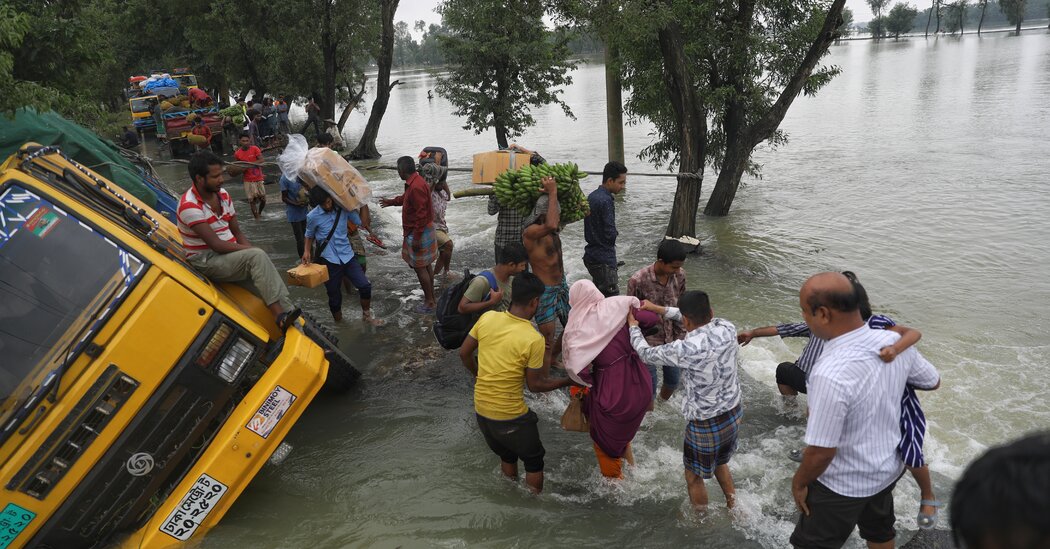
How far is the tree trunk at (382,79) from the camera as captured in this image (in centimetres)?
1859

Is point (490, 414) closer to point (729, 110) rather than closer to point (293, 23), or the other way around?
point (729, 110)

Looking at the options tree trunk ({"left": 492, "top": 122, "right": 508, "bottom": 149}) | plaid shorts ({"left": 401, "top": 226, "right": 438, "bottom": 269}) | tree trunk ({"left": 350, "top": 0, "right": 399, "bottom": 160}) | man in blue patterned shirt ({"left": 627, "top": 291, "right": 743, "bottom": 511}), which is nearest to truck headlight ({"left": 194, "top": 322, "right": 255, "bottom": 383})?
man in blue patterned shirt ({"left": 627, "top": 291, "right": 743, "bottom": 511})

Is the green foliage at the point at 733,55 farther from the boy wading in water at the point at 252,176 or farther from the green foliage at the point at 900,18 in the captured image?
the green foliage at the point at 900,18

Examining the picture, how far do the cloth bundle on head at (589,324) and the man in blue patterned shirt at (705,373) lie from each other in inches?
3.8

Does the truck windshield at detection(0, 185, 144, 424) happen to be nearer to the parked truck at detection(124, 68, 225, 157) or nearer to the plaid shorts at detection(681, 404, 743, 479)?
the plaid shorts at detection(681, 404, 743, 479)

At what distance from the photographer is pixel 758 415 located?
17.3 feet

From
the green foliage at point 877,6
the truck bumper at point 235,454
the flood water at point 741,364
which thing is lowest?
the flood water at point 741,364

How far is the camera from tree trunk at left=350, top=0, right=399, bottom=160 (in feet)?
61.0

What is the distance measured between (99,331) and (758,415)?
14.9ft

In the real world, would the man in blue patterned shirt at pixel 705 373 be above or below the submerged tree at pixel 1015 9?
below

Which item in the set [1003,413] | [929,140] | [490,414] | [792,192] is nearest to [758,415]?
[1003,413]

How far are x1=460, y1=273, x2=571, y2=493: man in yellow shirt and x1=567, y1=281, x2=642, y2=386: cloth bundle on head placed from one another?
206 millimetres

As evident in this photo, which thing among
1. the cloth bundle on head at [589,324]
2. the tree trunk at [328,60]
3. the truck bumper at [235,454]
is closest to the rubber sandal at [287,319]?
the truck bumper at [235,454]

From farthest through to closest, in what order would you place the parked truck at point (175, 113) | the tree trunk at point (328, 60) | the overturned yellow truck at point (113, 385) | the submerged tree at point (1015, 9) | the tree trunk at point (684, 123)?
the submerged tree at point (1015, 9) → the parked truck at point (175, 113) → the tree trunk at point (328, 60) → the tree trunk at point (684, 123) → the overturned yellow truck at point (113, 385)
